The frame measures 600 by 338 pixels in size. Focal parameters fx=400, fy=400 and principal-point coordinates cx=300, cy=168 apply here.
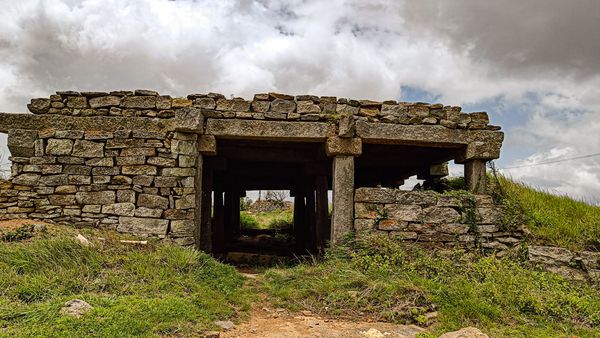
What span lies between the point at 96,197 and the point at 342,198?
163 inches

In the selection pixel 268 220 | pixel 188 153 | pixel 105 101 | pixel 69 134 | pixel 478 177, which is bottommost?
pixel 268 220

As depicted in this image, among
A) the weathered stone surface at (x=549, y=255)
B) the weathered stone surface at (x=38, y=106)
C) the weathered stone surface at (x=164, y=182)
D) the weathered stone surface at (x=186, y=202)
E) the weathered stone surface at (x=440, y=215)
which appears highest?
the weathered stone surface at (x=38, y=106)

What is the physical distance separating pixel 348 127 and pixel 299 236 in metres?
6.19

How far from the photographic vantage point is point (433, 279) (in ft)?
19.1

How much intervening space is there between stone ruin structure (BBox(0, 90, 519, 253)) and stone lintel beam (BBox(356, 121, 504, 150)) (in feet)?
0.06

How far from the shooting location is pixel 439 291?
515cm

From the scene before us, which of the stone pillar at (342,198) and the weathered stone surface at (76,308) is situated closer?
the weathered stone surface at (76,308)

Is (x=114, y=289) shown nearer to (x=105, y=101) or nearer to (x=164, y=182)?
(x=164, y=182)

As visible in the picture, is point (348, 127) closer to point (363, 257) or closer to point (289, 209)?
point (363, 257)

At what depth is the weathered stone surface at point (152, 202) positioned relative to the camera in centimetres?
666

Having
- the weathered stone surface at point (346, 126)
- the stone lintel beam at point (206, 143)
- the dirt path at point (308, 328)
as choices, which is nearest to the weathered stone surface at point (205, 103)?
the stone lintel beam at point (206, 143)

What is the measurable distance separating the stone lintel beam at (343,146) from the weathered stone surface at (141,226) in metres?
3.08

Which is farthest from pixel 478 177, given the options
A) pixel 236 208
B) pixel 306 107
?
pixel 236 208

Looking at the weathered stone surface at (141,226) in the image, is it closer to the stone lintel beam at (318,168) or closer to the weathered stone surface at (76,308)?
the weathered stone surface at (76,308)
